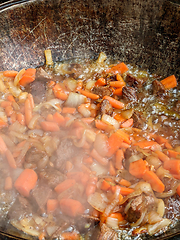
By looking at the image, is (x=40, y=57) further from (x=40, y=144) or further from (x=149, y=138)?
(x=149, y=138)

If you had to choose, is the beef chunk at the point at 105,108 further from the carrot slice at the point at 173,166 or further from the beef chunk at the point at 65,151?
the carrot slice at the point at 173,166

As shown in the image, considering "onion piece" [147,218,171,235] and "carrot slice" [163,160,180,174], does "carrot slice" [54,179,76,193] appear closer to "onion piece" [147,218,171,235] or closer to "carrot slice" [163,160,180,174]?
"onion piece" [147,218,171,235]

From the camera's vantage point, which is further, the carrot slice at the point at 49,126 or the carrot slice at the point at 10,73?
the carrot slice at the point at 10,73

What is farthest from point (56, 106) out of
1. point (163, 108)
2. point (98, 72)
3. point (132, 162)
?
point (163, 108)

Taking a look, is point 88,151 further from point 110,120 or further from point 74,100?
point 74,100

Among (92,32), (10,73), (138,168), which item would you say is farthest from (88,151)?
(92,32)

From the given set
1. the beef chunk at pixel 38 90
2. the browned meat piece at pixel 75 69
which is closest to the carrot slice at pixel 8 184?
the beef chunk at pixel 38 90

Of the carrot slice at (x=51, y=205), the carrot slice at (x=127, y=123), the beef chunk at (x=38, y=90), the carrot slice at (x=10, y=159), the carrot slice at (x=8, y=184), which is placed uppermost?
the beef chunk at (x=38, y=90)
